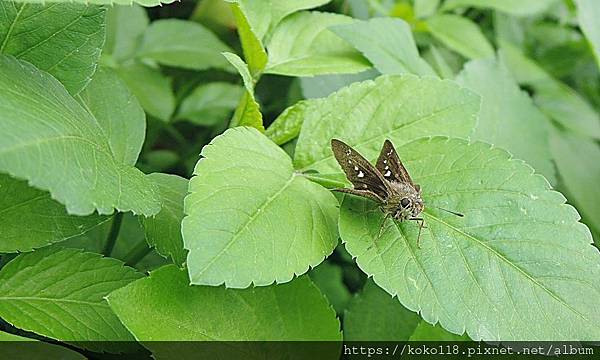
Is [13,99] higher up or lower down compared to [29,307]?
higher up

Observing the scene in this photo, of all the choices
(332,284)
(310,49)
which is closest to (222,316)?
(310,49)

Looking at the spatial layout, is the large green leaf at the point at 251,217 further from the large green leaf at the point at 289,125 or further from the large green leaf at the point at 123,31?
the large green leaf at the point at 123,31

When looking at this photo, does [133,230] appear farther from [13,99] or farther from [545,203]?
[545,203]

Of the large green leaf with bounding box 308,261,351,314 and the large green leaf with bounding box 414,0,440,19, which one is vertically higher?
the large green leaf with bounding box 414,0,440,19

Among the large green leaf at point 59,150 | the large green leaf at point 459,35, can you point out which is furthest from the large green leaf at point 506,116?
the large green leaf at point 59,150

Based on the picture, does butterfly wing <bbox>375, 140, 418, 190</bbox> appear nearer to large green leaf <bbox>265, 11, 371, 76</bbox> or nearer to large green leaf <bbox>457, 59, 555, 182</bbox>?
large green leaf <bbox>265, 11, 371, 76</bbox>

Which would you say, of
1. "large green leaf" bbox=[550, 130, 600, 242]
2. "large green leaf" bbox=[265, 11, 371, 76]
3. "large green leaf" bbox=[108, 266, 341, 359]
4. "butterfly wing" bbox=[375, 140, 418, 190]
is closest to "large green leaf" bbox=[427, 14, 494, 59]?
"large green leaf" bbox=[550, 130, 600, 242]

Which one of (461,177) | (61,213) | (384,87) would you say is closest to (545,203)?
(461,177)
